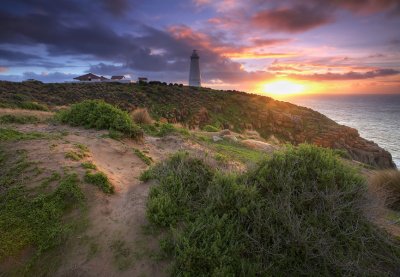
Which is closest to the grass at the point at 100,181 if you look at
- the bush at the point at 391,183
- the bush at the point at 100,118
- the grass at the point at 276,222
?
the grass at the point at 276,222

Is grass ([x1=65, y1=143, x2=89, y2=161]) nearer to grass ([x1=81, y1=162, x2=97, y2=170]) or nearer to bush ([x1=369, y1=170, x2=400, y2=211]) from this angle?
grass ([x1=81, y1=162, x2=97, y2=170])

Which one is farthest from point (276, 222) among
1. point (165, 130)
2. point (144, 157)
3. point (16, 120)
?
point (16, 120)

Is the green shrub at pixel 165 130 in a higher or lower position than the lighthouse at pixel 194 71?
lower

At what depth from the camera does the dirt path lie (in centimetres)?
485

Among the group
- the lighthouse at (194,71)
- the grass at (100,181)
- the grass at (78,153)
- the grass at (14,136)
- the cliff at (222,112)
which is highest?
the lighthouse at (194,71)

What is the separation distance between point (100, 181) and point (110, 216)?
124 centimetres

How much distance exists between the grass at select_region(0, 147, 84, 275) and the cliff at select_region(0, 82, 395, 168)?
1026 inches

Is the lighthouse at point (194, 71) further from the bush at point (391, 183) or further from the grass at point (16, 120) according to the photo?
the bush at point (391, 183)

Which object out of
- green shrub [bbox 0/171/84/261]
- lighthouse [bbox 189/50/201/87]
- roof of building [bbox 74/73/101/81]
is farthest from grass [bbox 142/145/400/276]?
roof of building [bbox 74/73/101/81]

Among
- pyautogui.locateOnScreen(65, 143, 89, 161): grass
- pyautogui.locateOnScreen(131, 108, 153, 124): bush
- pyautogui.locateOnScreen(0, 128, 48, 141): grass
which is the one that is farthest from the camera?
pyautogui.locateOnScreen(131, 108, 153, 124): bush

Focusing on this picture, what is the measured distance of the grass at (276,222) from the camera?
15.2 ft

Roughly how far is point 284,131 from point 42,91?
1313 inches

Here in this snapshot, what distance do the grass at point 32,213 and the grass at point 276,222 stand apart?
1.80m

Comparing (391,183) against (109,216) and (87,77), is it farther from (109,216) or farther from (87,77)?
(87,77)
